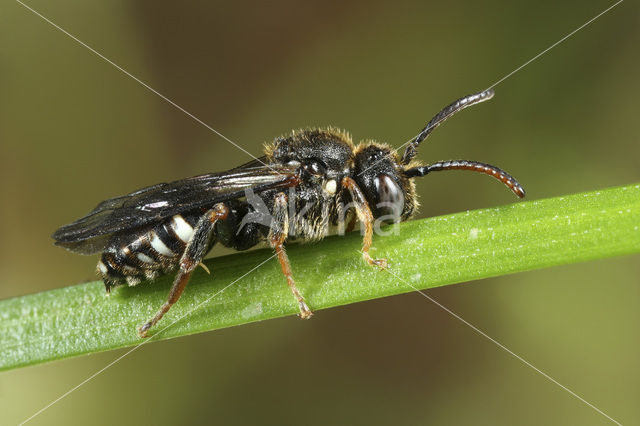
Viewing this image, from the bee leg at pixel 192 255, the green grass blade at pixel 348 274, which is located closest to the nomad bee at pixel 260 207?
the bee leg at pixel 192 255

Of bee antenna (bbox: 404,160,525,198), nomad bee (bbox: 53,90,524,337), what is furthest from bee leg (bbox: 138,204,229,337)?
bee antenna (bbox: 404,160,525,198)

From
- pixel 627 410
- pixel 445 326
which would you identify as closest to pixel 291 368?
pixel 445 326

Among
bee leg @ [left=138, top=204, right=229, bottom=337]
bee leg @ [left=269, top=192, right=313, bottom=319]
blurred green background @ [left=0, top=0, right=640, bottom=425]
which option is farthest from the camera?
blurred green background @ [left=0, top=0, right=640, bottom=425]

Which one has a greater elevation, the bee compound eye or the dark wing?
the bee compound eye

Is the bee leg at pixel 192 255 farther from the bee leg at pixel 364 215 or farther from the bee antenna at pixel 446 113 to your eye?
the bee antenna at pixel 446 113

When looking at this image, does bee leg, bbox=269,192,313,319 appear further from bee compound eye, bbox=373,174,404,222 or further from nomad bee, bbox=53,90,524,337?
bee compound eye, bbox=373,174,404,222

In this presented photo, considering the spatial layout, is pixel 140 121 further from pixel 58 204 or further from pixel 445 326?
pixel 445 326

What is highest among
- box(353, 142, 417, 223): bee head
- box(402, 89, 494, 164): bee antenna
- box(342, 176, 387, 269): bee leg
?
box(402, 89, 494, 164): bee antenna
